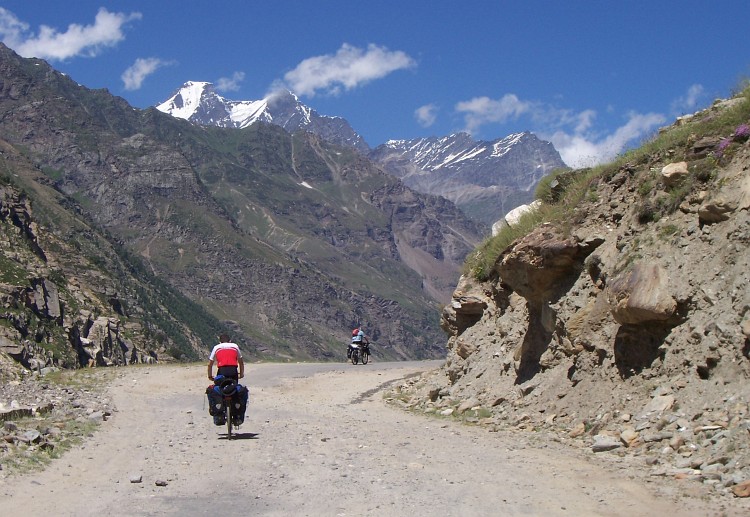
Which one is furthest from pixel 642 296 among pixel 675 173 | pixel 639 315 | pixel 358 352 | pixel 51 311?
pixel 51 311

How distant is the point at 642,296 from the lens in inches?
500

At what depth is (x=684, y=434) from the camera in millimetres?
10445

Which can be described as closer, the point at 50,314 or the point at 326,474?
the point at 326,474

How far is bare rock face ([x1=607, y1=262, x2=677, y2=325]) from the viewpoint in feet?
40.8

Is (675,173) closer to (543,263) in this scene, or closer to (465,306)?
(543,263)

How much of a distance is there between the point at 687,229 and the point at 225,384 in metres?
8.23

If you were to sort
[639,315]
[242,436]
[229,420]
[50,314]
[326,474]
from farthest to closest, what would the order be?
[50,314] < [242,436] < [229,420] < [639,315] < [326,474]

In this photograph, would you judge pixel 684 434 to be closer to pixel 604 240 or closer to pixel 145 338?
pixel 604 240

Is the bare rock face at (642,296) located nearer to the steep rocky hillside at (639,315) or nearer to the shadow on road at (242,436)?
the steep rocky hillside at (639,315)

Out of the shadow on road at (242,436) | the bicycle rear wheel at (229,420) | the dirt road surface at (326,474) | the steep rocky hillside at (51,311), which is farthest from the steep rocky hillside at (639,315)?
the steep rocky hillside at (51,311)

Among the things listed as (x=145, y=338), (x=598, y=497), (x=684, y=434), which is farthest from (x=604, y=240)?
(x=145, y=338)

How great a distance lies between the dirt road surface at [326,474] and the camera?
27.9 feet

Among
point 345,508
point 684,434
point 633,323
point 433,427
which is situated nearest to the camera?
point 345,508

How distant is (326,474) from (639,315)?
18.5 ft
